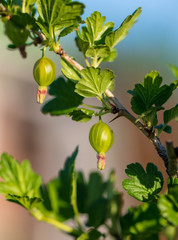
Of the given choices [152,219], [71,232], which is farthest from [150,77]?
[71,232]

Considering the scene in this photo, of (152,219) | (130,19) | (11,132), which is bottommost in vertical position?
(152,219)

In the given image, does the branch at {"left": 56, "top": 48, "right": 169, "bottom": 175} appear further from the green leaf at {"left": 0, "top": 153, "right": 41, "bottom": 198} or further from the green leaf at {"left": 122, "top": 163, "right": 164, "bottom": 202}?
the green leaf at {"left": 0, "top": 153, "right": 41, "bottom": 198}

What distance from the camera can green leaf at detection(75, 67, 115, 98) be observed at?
49 cm

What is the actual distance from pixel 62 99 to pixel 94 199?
0.78 feet

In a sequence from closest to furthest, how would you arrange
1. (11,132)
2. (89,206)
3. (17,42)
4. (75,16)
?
(75,16)
(17,42)
(89,206)
(11,132)

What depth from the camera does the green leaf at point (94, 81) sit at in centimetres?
49

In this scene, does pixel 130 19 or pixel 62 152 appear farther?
pixel 62 152

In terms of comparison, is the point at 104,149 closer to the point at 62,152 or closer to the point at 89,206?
the point at 89,206

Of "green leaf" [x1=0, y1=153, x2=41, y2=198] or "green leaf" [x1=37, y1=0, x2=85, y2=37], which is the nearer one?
"green leaf" [x1=37, y1=0, x2=85, y2=37]

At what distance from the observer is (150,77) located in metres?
0.50

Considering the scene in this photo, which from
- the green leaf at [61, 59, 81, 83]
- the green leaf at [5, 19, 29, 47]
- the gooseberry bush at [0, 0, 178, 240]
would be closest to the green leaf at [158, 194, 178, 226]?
the gooseberry bush at [0, 0, 178, 240]

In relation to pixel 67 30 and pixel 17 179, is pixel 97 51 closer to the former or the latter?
pixel 67 30

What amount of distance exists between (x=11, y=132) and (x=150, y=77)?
3.24 m

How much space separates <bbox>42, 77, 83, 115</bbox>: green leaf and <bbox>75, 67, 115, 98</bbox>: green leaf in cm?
14
